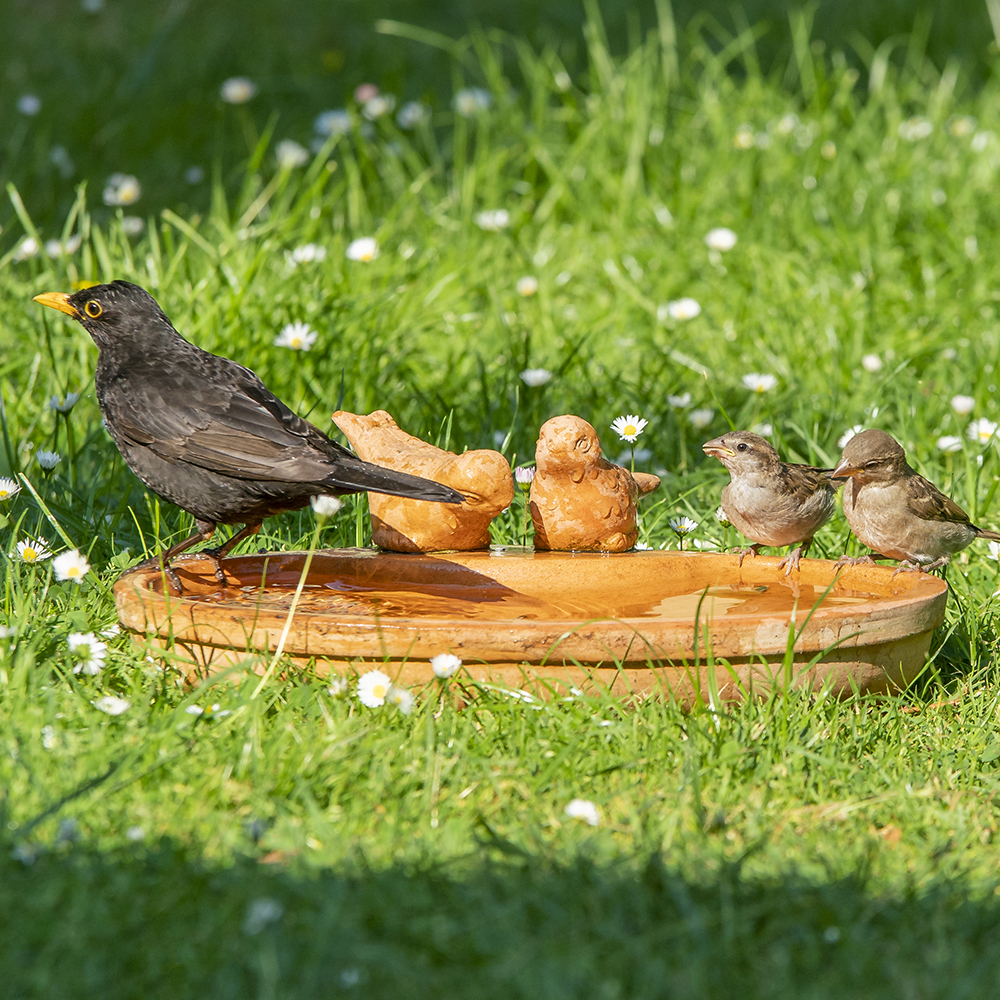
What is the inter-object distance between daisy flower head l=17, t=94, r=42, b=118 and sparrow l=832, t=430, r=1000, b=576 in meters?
5.23

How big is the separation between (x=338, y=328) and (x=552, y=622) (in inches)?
100

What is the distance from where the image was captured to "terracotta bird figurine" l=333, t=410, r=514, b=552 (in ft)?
12.0

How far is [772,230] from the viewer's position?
6602 millimetres

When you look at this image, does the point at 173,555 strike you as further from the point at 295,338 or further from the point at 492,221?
the point at 492,221

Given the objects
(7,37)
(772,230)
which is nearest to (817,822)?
(772,230)

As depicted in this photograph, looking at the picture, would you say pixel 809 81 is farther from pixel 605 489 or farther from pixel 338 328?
pixel 605 489

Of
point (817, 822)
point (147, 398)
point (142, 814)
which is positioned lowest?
point (817, 822)

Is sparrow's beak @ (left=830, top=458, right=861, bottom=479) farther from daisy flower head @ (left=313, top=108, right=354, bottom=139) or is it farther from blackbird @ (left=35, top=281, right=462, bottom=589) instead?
daisy flower head @ (left=313, top=108, right=354, bottom=139)

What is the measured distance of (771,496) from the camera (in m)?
3.62

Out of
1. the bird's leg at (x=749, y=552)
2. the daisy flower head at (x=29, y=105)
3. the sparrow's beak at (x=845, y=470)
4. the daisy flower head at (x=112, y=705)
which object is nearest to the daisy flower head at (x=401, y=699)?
the daisy flower head at (x=112, y=705)

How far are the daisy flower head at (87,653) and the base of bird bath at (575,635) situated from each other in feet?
0.32

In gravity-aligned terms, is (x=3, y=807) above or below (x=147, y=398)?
below

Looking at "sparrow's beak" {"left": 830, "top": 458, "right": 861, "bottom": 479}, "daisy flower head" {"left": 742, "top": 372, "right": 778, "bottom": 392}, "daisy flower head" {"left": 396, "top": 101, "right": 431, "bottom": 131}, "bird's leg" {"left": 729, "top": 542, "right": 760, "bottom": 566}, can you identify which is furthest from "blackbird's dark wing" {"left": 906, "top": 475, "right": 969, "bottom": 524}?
"daisy flower head" {"left": 396, "top": 101, "right": 431, "bottom": 131}

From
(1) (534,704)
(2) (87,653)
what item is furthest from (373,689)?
(2) (87,653)
